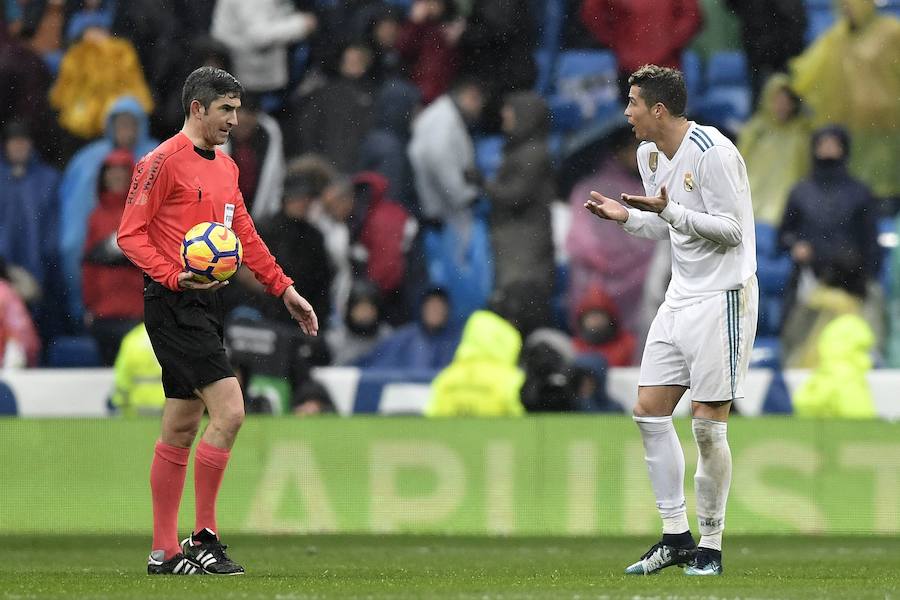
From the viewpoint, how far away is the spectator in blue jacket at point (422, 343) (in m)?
11.3

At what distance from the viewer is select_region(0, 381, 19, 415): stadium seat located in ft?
35.1

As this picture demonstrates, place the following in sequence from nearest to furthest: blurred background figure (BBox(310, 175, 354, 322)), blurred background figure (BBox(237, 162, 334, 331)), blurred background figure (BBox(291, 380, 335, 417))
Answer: blurred background figure (BBox(291, 380, 335, 417))
blurred background figure (BBox(237, 162, 334, 331))
blurred background figure (BBox(310, 175, 354, 322))

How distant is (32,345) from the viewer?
11359 mm

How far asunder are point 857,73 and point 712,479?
6.42 m

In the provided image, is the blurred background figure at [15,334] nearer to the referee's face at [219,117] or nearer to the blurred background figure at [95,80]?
the blurred background figure at [95,80]

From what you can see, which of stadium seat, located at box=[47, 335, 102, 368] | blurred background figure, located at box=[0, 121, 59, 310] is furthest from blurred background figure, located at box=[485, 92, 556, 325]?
blurred background figure, located at box=[0, 121, 59, 310]

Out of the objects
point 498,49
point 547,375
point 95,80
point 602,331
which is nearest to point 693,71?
point 498,49

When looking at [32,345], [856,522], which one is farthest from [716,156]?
[32,345]

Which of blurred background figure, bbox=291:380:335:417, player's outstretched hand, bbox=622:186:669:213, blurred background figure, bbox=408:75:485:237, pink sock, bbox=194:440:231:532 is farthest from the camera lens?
blurred background figure, bbox=408:75:485:237

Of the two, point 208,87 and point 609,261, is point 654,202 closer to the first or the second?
point 208,87

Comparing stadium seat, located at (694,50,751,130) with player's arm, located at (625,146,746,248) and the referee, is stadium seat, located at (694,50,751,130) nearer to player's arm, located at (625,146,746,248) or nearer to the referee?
player's arm, located at (625,146,746,248)

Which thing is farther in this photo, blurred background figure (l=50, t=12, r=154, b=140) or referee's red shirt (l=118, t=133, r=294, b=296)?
blurred background figure (l=50, t=12, r=154, b=140)

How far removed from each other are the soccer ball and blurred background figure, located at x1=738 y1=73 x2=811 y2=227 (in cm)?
628

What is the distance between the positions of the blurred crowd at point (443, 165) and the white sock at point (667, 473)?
462cm
